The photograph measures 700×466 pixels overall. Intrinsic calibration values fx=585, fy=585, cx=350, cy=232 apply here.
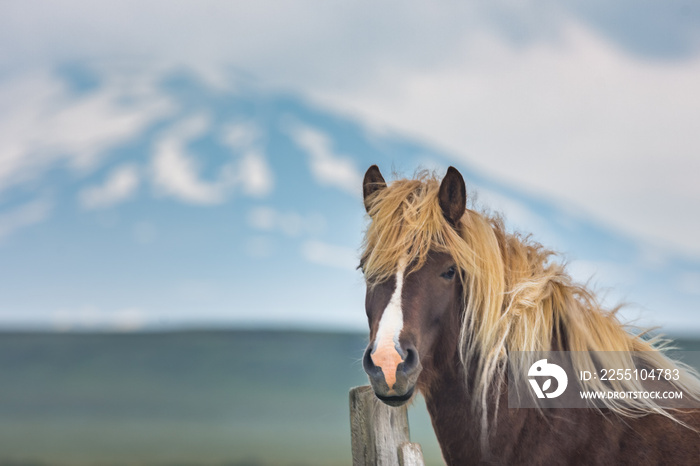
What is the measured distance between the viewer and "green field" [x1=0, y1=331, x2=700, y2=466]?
28766mm

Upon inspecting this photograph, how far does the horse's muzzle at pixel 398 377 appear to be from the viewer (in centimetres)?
274

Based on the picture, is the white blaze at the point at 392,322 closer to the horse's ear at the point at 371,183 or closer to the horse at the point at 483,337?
the horse at the point at 483,337

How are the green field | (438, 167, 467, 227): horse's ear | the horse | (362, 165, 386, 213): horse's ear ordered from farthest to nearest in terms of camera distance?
the green field → (362, 165, 386, 213): horse's ear → (438, 167, 467, 227): horse's ear → the horse

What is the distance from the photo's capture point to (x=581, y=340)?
3229 millimetres

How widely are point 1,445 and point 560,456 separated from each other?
32.4m

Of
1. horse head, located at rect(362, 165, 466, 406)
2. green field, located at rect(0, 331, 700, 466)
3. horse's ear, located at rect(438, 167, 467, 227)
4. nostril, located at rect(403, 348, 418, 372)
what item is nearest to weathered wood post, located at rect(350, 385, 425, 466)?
horse head, located at rect(362, 165, 466, 406)

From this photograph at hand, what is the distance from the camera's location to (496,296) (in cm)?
317

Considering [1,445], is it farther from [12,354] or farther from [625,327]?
[625,327]

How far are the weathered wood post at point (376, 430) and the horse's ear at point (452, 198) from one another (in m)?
1.09

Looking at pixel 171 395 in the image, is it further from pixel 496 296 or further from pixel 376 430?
pixel 496 296

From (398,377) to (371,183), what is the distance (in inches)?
52.0

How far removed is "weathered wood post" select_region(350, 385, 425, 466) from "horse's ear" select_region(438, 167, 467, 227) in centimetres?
109

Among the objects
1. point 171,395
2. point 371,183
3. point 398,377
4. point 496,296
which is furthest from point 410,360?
point 171,395

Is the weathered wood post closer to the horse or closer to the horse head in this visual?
the horse
